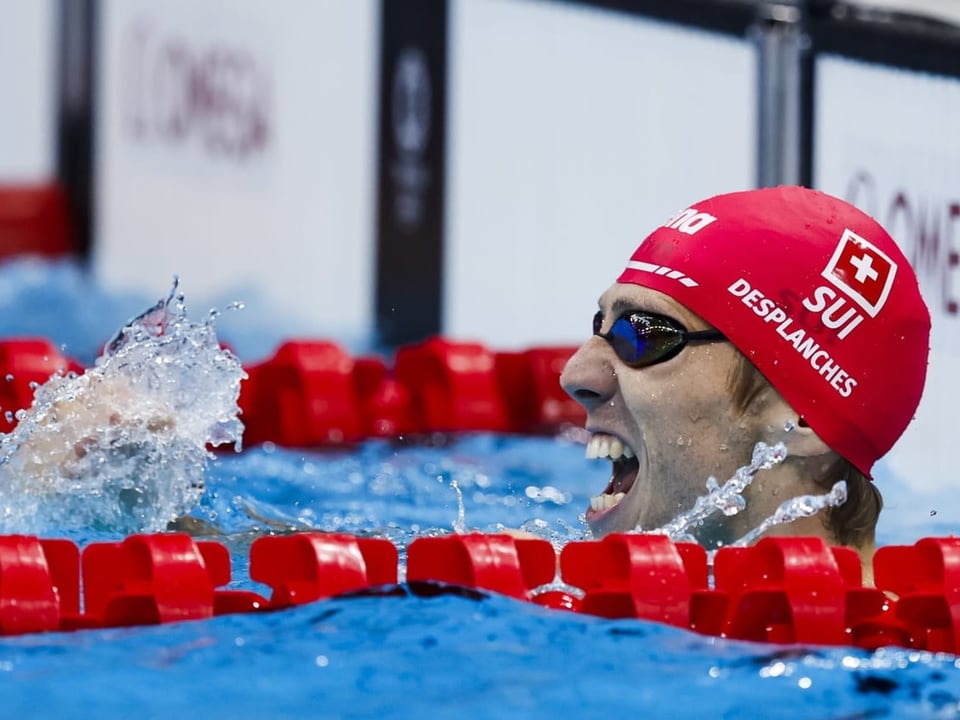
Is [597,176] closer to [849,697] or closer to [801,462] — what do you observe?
[801,462]

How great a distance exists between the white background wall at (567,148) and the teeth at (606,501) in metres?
1.99

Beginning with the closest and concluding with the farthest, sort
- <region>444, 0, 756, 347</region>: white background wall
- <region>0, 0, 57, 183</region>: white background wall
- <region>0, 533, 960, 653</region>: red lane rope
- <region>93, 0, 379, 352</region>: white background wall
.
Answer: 1. <region>0, 533, 960, 653</region>: red lane rope
2. <region>444, 0, 756, 347</region>: white background wall
3. <region>93, 0, 379, 352</region>: white background wall
4. <region>0, 0, 57, 183</region>: white background wall

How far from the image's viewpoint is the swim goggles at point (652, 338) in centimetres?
243

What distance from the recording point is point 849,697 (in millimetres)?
1878

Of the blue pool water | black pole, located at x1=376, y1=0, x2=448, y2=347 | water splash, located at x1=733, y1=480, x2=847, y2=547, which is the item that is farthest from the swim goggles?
black pole, located at x1=376, y1=0, x2=448, y2=347

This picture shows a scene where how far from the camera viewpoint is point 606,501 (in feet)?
8.25

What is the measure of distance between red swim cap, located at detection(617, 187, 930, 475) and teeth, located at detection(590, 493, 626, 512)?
277 mm

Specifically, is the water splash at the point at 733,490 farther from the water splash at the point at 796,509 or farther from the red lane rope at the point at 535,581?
the red lane rope at the point at 535,581

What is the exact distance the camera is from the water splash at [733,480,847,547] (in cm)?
242

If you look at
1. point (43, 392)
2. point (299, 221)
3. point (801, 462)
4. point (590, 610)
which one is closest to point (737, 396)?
point (801, 462)

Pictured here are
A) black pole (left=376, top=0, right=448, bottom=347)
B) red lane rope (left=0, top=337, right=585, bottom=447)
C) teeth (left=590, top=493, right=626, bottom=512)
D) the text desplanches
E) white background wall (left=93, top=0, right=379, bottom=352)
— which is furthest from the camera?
white background wall (left=93, top=0, right=379, bottom=352)

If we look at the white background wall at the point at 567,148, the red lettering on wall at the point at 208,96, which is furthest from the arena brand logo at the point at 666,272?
the red lettering on wall at the point at 208,96

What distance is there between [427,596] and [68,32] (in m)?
6.28

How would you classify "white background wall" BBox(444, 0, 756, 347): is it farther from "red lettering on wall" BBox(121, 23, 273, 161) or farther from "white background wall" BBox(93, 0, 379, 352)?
"red lettering on wall" BBox(121, 23, 273, 161)
